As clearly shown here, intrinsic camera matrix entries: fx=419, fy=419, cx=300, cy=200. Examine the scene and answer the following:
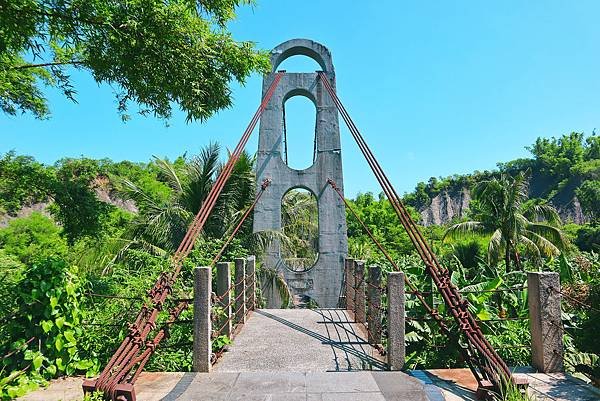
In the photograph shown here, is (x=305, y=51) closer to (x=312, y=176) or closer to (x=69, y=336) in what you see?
(x=312, y=176)

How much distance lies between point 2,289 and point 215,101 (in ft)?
11.2

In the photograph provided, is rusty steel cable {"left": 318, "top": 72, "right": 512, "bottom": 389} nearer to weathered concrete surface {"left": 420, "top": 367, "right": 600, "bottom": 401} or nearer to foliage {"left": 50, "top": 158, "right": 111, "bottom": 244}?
weathered concrete surface {"left": 420, "top": 367, "right": 600, "bottom": 401}

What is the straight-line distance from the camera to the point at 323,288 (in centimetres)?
1069

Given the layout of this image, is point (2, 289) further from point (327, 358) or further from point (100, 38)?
point (327, 358)

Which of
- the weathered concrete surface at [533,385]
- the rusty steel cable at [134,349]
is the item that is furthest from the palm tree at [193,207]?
the weathered concrete surface at [533,385]

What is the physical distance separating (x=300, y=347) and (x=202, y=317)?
1570 mm

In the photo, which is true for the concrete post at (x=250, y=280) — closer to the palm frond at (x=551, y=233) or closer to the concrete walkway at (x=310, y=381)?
the concrete walkway at (x=310, y=381)

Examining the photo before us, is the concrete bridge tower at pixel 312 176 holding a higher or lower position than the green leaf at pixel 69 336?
higher

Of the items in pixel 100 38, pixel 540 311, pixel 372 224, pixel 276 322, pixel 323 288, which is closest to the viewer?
pixel 540 311

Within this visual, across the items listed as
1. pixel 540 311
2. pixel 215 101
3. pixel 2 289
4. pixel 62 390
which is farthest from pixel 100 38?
pixel 540 311

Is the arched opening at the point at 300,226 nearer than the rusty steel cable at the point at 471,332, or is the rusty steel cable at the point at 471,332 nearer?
the rusty steel cable at the point at 471,332

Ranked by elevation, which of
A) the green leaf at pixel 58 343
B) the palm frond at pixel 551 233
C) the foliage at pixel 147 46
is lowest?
the green leaf at pixel 58 343

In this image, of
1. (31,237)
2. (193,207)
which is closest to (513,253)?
(193,207)

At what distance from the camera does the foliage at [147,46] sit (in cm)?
445
